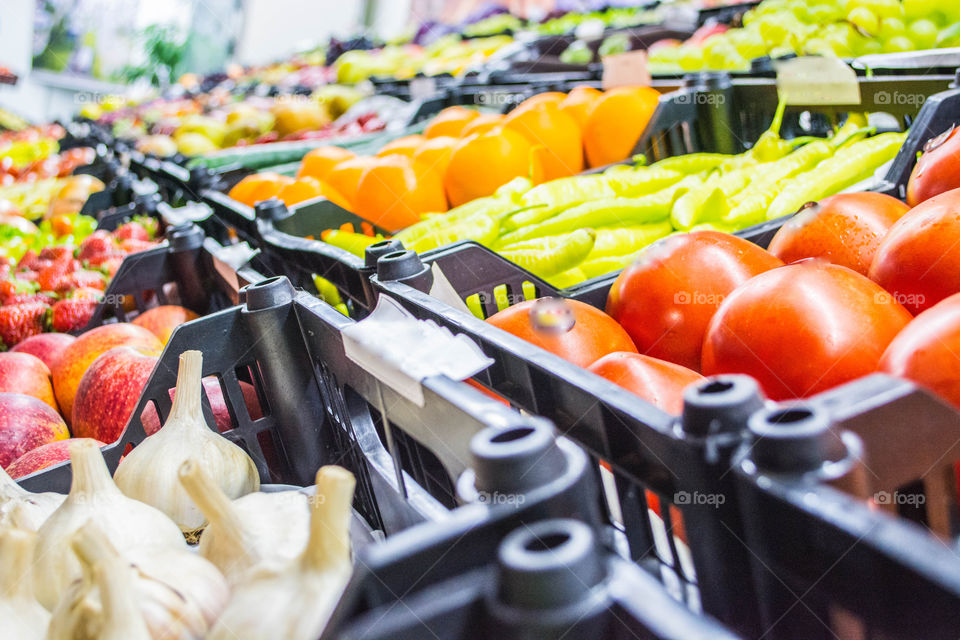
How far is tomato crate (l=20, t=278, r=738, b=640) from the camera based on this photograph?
16.0 inches

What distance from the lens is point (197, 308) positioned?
5.75 feet

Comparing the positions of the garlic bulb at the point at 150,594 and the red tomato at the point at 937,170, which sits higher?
the red tomato at the point at 937,170

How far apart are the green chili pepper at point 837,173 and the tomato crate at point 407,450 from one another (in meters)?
Result: 0.85

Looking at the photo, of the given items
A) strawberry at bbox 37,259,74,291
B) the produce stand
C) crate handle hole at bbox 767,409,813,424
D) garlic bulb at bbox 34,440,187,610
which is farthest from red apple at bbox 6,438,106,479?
strawberry at bbox 37,259,74,291

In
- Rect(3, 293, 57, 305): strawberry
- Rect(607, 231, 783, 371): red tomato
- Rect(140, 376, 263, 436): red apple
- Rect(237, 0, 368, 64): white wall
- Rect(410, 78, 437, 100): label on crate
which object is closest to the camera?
Rect(607, 231, 783, 371): red tomato

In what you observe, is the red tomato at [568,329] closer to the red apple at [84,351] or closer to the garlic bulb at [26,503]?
the garlic bulb at [26,503]

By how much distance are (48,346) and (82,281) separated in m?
0.46

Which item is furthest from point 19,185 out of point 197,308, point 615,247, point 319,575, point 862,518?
point 862,518

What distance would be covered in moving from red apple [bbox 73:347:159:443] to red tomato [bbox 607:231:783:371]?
28.7 inches

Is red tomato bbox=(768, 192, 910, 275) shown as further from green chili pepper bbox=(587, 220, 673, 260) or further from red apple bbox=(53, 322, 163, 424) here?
red apple bbox=(53, 322, 163, 424)

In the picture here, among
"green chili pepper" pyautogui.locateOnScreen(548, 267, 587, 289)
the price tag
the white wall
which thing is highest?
the white wall

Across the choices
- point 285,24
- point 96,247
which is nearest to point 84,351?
point 96,247

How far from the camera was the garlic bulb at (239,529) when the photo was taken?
0.64m

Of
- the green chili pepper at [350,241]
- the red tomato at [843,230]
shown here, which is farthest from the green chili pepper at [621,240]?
the green chili pepper at [350,241]
